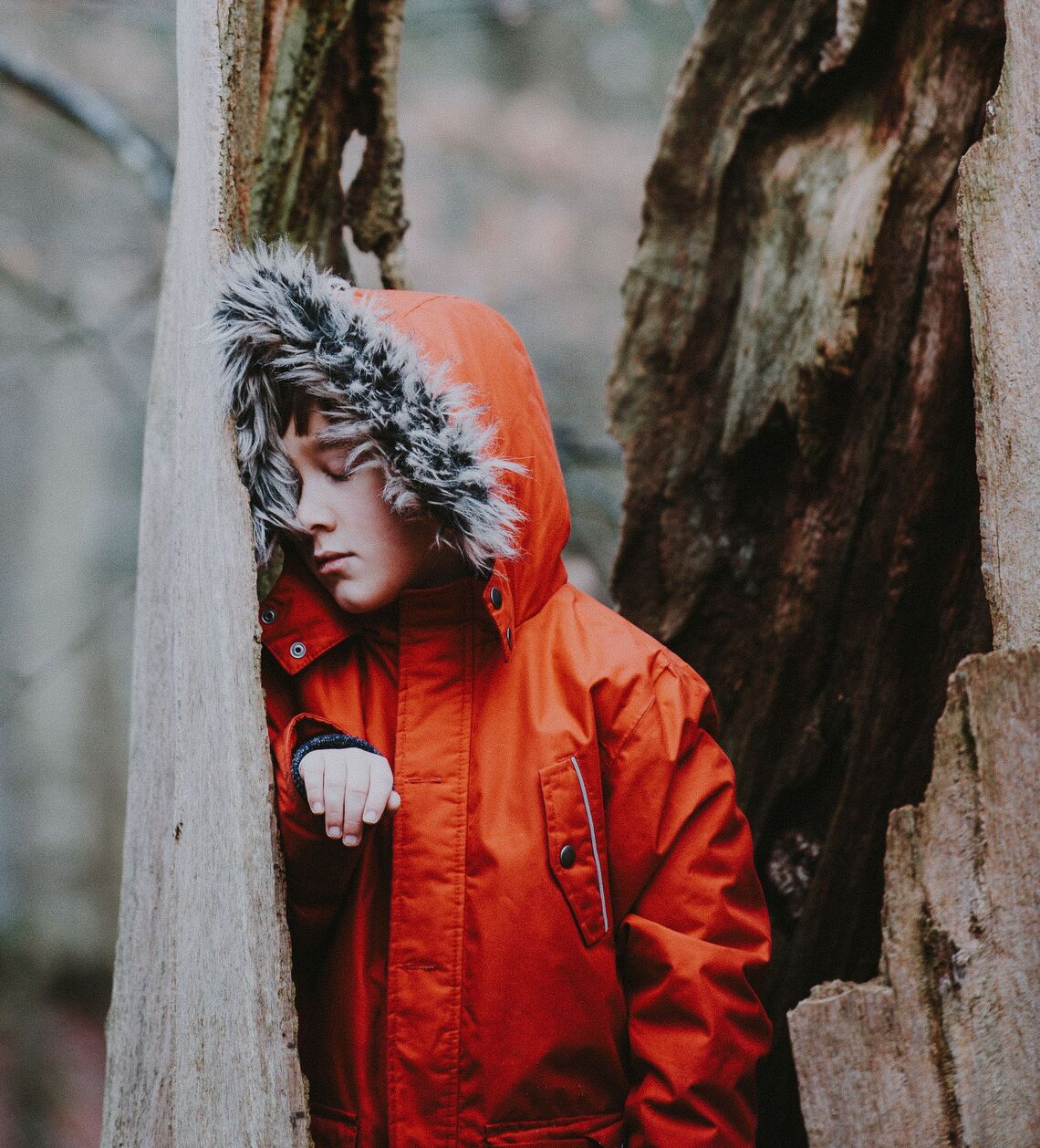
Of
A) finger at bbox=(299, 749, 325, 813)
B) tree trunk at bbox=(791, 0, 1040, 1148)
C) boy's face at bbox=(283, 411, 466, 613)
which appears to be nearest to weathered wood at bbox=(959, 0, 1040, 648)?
tree trunk at bbox=(791, 0, 1040, 1148)

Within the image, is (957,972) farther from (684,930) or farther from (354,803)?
(354,803)

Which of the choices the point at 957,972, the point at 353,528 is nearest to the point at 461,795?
the point at 353,528

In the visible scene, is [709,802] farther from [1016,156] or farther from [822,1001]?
[1016,156]

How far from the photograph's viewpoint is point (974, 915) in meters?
Answer: 1.39

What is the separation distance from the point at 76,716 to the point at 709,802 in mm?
7086

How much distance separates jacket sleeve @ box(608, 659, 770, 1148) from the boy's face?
49 cm

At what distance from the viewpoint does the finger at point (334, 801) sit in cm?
163

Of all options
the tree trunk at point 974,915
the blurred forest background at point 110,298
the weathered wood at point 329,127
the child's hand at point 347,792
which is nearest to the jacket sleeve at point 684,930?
the tree trunk at point 974,915

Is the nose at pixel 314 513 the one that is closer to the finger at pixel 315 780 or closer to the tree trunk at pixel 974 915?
the finger at pixel 315 780

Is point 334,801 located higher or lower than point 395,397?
lower

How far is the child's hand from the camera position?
1.63 metres

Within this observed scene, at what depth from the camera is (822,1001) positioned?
1431mm

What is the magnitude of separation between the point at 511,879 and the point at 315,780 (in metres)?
0.37

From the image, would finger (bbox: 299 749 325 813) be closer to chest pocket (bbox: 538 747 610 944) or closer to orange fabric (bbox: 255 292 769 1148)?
orange fabric (bbox: 255 292 769 1148)
